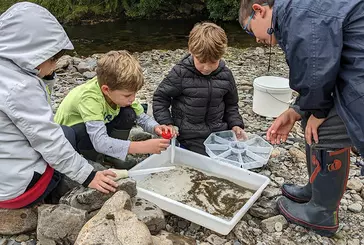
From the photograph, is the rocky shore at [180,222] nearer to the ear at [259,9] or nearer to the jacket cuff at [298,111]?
the jacket cuff at [298,111]

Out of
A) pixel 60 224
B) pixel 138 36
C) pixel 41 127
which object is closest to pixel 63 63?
pixel 41 127

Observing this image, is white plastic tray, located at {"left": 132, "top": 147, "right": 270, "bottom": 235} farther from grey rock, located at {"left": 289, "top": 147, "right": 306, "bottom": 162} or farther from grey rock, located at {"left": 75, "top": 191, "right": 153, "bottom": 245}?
grey rock, located at {"left": 289, "top": 147, "right": 306, "bottom": 162}

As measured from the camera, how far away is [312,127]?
210 centimetres

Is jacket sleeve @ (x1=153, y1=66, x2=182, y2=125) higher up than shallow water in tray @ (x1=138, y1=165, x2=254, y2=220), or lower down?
higher up

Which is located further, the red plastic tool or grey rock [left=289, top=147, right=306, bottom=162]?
grey rock [left=289, top=147, right=306, bottom=162]

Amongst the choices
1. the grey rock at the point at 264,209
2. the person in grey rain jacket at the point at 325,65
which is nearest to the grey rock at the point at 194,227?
the grey rock at the point at 264,209

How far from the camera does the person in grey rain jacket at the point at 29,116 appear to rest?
6.42 feet

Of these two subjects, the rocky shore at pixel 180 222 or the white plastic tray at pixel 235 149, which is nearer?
the rocky shore at pixel 180 222

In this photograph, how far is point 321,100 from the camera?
188cm

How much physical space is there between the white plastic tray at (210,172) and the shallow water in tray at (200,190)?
4 centimetres

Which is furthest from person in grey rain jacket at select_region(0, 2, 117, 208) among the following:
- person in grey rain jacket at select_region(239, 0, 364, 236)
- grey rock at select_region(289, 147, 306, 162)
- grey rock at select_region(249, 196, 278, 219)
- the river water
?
the river water

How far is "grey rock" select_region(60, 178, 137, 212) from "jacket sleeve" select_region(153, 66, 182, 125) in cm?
87

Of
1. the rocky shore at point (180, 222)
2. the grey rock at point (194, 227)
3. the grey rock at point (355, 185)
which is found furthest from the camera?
the grey rock at point (355, 185)

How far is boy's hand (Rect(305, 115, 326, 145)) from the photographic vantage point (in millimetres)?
2063
